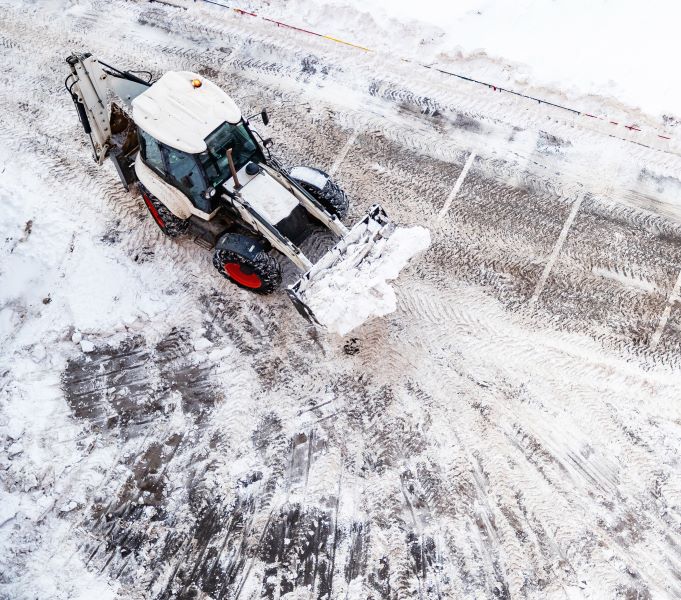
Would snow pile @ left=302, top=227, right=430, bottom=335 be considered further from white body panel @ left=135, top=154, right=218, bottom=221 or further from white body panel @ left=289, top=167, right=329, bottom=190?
white body panel @ left=135, top=154, right=218, bottom=221

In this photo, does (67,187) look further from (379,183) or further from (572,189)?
(572,189)

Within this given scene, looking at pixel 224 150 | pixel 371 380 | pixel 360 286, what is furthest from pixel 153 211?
pixel 371 380

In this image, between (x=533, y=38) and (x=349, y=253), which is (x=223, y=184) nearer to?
(x=349, y=253)

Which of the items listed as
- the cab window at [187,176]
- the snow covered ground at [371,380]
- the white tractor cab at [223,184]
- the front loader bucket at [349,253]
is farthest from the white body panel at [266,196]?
the snow covered ground at [371,380]

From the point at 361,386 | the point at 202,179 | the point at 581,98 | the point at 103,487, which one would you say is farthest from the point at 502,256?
the point at 103,487

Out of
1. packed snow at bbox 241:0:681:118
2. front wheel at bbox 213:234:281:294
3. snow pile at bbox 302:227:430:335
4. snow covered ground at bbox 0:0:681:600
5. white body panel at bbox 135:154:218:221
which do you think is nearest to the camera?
snow covered ground at bbox 0:0:681:600

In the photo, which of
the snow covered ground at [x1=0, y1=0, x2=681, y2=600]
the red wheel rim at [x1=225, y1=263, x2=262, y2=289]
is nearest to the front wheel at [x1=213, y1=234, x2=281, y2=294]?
the red wheel rim at [x1=225, y1=263, x2=262, y2=289]

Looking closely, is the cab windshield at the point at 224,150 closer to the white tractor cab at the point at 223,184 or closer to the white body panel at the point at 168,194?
the white tractor cab at the point at 223,184
